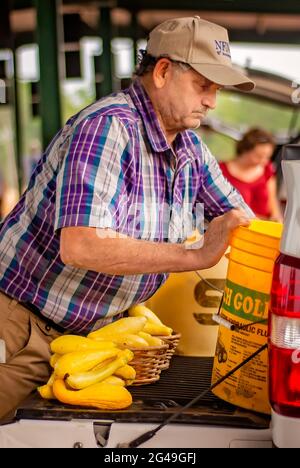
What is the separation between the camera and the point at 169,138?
3232mm

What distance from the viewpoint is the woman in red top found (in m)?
8.79

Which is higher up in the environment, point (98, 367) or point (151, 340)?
point (98, 367)

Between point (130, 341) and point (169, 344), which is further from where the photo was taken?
point (169, 344)

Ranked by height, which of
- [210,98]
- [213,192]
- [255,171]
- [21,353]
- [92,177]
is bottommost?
[255,171]

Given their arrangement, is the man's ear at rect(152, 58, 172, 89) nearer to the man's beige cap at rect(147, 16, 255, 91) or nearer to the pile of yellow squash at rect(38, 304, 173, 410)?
the man's beige cap at rect(147, 16, 255, 91)

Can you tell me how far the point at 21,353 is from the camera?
3213mm

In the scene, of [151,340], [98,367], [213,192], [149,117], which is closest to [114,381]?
[98,367]

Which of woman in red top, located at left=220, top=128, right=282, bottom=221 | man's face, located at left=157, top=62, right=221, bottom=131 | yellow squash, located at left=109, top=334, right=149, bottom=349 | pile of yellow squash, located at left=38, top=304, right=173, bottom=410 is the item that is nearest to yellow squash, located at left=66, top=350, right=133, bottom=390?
pile of yellow squash, located at left=38, top=304, right=173, bottom=410

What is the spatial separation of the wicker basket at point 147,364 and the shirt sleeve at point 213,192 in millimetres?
815

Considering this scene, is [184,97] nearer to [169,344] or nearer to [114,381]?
[169,344]

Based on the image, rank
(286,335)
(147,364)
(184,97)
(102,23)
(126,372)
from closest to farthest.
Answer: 1. (286,335)
2. (126,372)
3. (147,364)
4. (184,97)
5. (102,23)

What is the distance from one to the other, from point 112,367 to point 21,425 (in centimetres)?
35

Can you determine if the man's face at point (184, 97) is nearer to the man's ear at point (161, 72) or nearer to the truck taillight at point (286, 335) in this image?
the man's ear at point (161, 72)

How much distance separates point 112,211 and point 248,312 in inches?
21.7
